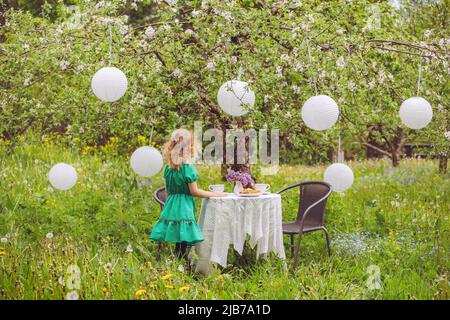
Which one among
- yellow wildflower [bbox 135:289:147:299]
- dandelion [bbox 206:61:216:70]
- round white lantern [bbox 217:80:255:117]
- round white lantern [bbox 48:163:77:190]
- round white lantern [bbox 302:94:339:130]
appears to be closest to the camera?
yellow wildflower [bbox 135:289:147:299]

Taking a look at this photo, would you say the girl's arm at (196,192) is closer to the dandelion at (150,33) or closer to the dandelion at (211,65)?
the dandelion at (211,65)

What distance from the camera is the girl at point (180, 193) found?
5.06 metres

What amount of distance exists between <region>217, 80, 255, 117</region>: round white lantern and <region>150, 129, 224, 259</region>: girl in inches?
16.3

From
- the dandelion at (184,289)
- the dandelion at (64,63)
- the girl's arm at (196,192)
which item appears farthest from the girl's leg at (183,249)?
the dandelion at (64,63)

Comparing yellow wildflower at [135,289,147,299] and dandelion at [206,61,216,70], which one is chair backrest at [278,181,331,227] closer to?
dandelion at [206,61,216,70]

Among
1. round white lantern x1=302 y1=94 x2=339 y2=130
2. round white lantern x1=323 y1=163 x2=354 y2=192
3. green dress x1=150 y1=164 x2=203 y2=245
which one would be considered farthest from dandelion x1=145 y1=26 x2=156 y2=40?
round white lantern x1=323 y1=163 x2=354 y2=192

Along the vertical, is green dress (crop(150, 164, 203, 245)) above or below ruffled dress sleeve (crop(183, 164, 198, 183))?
below

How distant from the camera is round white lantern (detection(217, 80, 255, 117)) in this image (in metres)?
4.91

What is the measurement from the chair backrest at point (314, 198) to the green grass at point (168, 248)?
13.7 inches

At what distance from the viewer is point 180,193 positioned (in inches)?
202

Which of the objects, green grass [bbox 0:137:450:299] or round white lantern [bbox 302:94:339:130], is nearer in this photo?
green grass [bbox 0:137:450:299]

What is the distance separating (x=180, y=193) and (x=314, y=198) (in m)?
1.62

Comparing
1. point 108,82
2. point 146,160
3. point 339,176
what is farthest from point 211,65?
point 339,176
